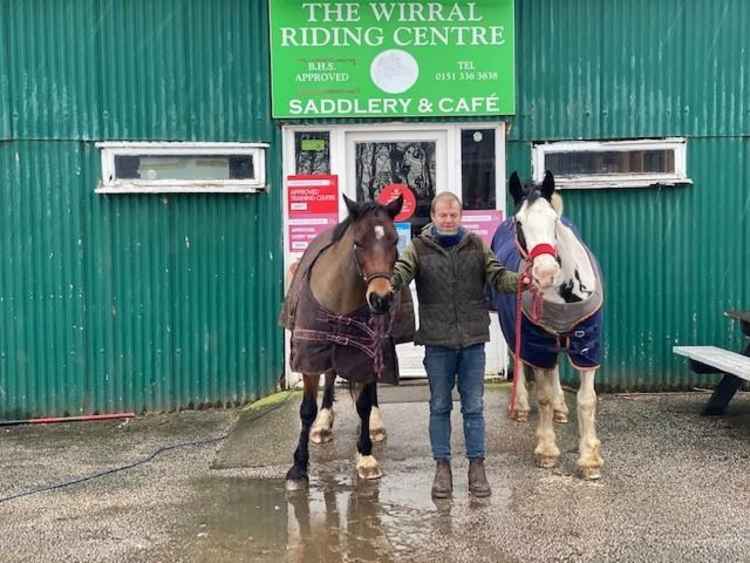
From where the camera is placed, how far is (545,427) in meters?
5.73

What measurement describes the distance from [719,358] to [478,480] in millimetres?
2740

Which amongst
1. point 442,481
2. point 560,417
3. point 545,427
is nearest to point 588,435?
point 545,427

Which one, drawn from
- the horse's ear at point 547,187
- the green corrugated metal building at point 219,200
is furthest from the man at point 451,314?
the green corrugated metal building at point 219,200

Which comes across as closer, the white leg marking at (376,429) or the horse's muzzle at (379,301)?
the horse's muzzle at (379,301)

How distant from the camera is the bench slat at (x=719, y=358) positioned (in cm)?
628

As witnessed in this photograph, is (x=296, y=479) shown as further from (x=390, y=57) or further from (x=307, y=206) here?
(x=390, y=57)

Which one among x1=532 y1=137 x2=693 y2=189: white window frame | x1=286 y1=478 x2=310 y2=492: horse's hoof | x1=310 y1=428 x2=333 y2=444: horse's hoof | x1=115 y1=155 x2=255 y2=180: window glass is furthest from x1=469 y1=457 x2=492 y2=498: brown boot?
x1=115 y1=155 x2=255 y2=180: window glass

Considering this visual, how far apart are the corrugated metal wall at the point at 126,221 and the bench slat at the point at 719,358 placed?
3.77 m

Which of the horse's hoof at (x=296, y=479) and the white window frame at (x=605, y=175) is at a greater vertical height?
the white window frame at (x=605, y=175)

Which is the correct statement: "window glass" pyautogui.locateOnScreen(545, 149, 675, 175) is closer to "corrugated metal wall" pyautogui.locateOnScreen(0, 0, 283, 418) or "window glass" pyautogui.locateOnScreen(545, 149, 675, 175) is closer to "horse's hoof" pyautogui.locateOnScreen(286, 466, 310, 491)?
"corrugated metal wall" pyautogui.locateOnScreen(0, 0, 283, 418)

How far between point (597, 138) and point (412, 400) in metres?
3.08

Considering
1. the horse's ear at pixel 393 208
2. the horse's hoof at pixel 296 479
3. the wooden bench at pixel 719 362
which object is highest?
the horse's ear at pixel 393 208

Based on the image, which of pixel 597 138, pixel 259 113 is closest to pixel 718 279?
pixel 597 138

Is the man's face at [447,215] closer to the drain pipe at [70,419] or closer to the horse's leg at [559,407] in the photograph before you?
the horse's leg at [559,407]
